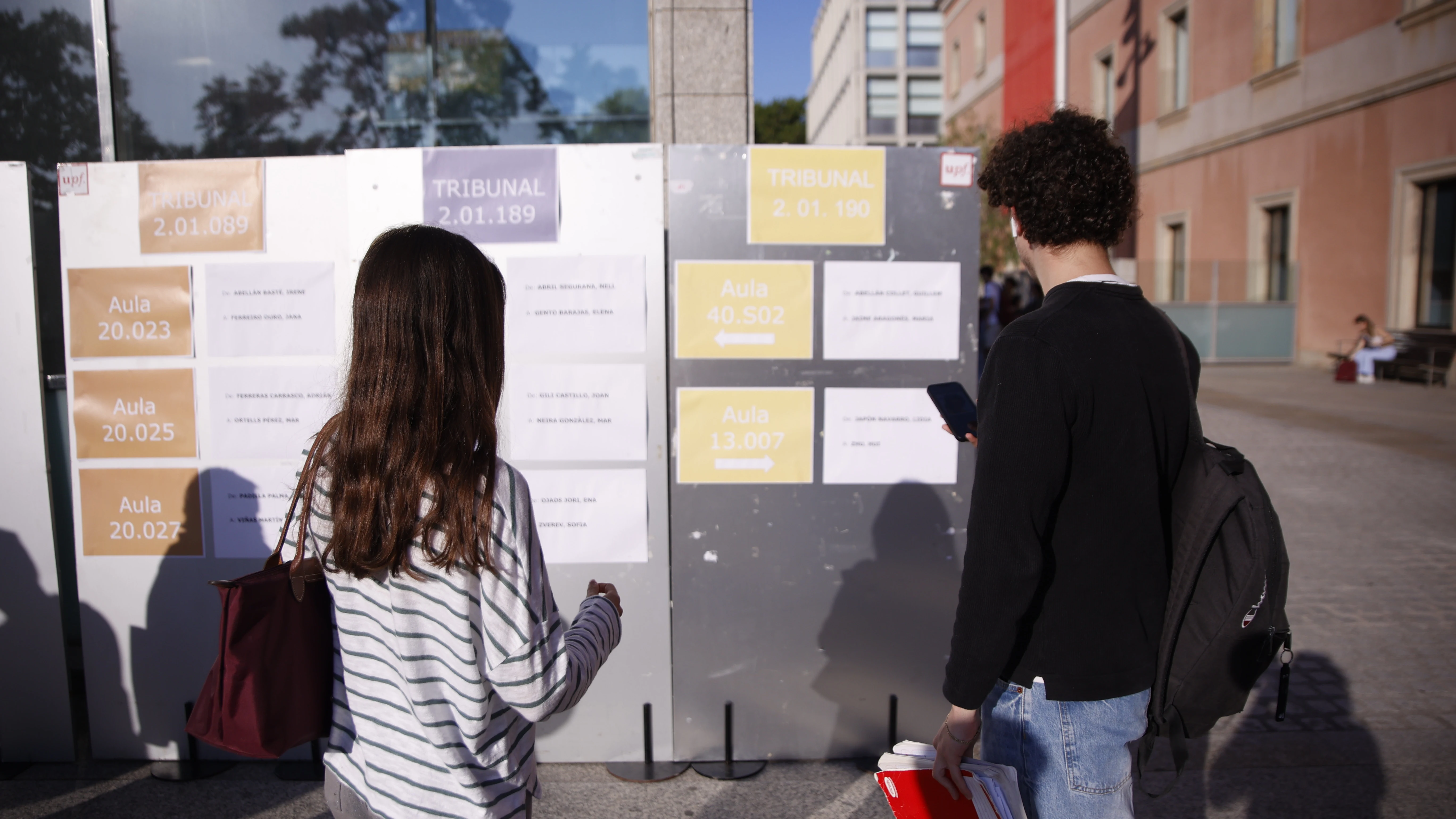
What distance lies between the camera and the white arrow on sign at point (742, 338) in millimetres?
3299

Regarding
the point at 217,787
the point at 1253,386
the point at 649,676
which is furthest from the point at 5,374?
the point at 1253,386

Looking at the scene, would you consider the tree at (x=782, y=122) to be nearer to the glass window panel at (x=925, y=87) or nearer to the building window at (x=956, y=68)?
the glass window panel at (x=925, y=87)

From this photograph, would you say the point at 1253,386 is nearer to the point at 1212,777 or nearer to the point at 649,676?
the point at 1212,777

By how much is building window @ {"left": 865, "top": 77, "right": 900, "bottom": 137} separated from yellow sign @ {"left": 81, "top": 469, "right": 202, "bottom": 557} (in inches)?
2205

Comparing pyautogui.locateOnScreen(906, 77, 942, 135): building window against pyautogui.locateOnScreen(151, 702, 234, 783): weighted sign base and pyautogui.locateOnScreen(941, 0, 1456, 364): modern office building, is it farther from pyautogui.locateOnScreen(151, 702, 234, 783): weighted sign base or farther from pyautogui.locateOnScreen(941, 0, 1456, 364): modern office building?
pyautogui.locateOnScreen(151, 702, 234, 783): weighted sign base

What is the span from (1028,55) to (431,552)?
3028 centimetres

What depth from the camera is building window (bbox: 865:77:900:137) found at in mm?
55281

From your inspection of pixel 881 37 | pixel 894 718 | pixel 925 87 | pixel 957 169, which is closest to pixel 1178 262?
pixel 957 169

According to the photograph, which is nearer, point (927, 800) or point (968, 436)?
point (927, 800)

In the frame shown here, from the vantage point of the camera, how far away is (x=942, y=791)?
1628 mm

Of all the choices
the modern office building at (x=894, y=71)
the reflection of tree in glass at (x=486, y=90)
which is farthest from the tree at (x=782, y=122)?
the reflection of tree in glass at (x=486, y=90)

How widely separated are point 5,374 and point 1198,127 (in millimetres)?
24485

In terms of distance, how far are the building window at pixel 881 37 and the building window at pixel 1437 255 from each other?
4301 cm

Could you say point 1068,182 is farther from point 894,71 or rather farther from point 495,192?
point 894,71
